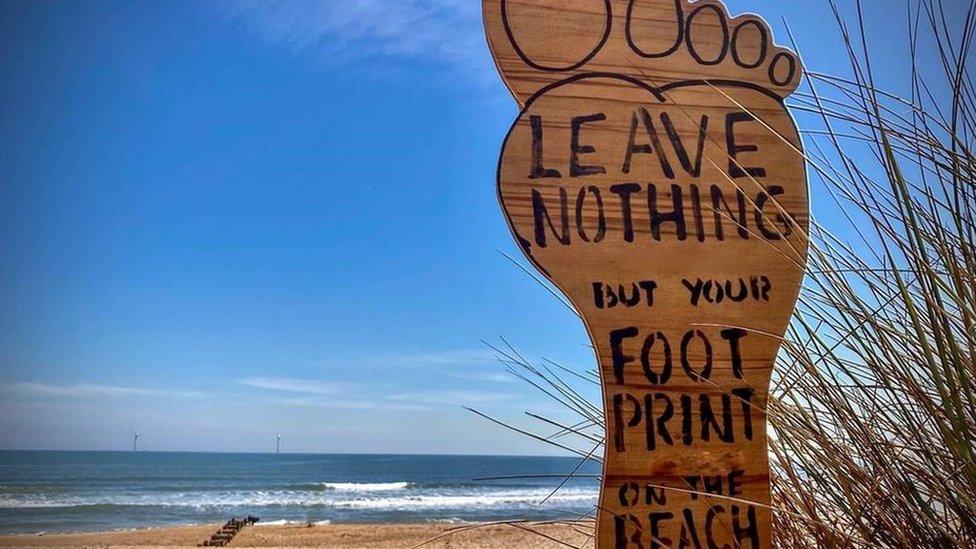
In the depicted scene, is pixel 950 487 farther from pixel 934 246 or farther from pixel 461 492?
pixel 461 492

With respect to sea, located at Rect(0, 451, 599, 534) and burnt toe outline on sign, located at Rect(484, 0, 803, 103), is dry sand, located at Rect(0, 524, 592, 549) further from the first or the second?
burnt toe outline on sign, located at Rect(484, 0, 803, 103)

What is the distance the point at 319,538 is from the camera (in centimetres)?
1492

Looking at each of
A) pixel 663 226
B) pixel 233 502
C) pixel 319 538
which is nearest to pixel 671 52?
pixel 663 226

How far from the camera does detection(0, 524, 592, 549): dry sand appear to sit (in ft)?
40.8

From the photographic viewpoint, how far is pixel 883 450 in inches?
47.0

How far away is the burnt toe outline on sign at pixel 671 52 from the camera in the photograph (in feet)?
4.72

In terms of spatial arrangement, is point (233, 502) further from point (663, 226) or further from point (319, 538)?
point (663, 226)

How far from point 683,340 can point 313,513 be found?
2253 cm

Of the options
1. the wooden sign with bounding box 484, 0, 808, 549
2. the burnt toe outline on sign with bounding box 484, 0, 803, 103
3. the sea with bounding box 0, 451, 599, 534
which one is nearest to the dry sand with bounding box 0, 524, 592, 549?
the sea with bounding box 0, 451, 599, 534

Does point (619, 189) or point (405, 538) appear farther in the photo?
point (405, 538)

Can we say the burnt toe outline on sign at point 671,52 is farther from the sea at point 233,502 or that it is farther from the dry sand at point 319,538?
the sea at point 233,502

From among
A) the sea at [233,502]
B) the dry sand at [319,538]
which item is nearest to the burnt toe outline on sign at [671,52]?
the dry sand at [319,538]

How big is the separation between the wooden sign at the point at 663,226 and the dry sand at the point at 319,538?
1038cm

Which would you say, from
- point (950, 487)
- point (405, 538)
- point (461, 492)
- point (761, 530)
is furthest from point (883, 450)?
point (461, 492)
